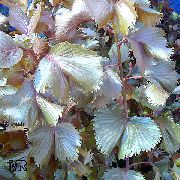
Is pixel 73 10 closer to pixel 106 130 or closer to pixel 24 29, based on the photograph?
pixel 24 29

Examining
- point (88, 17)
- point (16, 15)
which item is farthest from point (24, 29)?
point (88, 17)

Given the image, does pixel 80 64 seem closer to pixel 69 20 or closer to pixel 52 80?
pixel 52 80

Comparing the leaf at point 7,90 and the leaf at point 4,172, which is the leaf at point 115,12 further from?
the leaf at point 4,172

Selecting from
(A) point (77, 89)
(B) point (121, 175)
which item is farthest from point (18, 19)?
(B) point (121, 175)

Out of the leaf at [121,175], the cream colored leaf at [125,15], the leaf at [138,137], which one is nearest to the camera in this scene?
the cream colored leaf at [125,15]

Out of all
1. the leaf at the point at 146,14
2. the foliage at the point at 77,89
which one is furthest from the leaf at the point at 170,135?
the leaf at the point at 146,14

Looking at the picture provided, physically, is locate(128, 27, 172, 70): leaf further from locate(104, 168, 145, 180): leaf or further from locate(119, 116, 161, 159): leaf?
locate(104, 168, 145, 180): leaf
